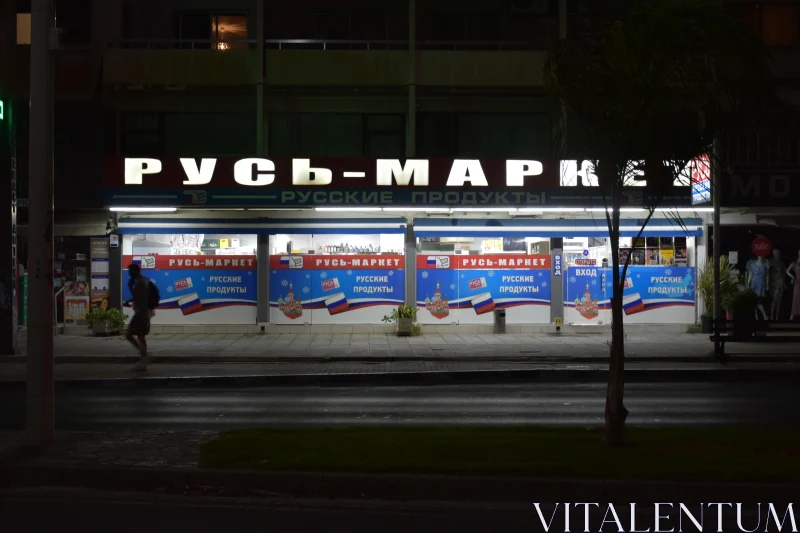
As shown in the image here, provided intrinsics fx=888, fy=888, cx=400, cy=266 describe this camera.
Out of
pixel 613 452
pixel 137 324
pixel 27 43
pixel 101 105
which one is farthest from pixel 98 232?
pixel 613 452

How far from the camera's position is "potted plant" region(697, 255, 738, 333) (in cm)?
2231

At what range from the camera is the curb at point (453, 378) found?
15695 millimetres

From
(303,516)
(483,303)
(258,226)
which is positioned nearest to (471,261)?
(483,303)

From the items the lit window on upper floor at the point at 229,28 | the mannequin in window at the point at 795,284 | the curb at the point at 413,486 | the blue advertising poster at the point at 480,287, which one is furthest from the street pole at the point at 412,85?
the curb at the point at 413,486

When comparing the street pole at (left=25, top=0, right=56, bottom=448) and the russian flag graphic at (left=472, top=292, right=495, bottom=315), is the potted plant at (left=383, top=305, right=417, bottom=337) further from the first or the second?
the street pole at (left=25, top=0, right=56, bottom=448)

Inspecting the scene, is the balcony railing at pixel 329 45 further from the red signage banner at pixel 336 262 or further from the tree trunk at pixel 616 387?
the tree trunk at pixel 616 387

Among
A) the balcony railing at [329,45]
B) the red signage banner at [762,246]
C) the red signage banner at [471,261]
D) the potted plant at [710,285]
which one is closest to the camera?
the potted plant at [710,285]

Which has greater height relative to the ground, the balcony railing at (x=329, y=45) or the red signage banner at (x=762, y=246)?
the balcony railing at (x=329, y=45)

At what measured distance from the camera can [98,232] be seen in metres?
24.2

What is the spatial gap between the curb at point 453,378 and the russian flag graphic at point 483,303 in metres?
7.92

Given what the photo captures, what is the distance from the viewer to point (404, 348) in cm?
2083

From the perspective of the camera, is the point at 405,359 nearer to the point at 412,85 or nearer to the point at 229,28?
the point at 412,85

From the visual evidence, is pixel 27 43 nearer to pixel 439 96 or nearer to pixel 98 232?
pixel 98 232

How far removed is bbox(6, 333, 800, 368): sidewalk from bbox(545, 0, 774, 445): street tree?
10.6 meters
